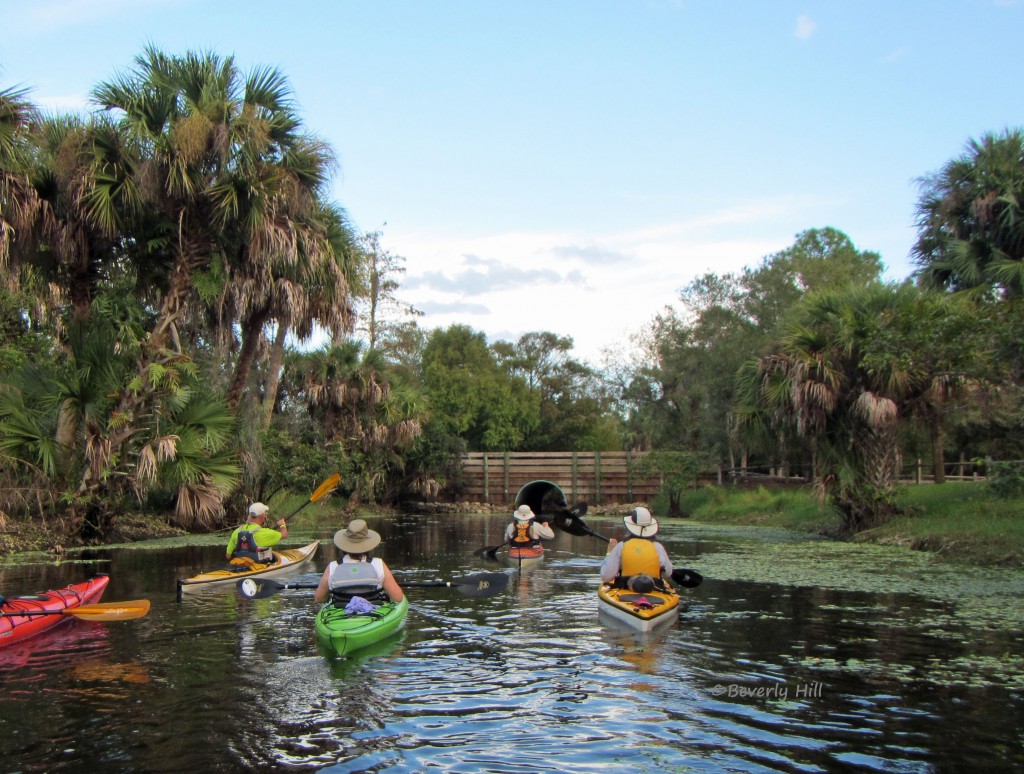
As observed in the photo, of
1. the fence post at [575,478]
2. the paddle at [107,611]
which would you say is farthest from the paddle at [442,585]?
the fence post at [575,478]

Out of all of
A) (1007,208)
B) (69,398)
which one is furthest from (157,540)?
(1007,208)

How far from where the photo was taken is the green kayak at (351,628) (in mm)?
9148

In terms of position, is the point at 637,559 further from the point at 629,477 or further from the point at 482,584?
the point at 629,477

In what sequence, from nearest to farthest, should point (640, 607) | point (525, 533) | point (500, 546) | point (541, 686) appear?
point (541, 686), point (640, 607), point (500, 546), point (525, 533)

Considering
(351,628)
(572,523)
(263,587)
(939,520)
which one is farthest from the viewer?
(939,520)

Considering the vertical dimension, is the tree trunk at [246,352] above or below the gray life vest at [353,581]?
above

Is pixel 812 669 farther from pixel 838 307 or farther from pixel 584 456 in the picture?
pixel 584 456

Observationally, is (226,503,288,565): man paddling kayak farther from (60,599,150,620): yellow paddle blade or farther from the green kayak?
the green kayak

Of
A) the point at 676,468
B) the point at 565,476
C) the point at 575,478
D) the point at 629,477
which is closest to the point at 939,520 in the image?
the point at 676,468

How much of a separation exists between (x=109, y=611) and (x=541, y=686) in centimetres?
539

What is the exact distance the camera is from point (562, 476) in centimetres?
4400

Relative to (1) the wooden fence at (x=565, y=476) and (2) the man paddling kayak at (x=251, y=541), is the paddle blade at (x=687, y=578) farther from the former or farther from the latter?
(1) the wooden fence at (x=565, y=476)

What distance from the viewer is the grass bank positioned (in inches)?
644

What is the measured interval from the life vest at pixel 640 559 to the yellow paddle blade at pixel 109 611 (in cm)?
569
